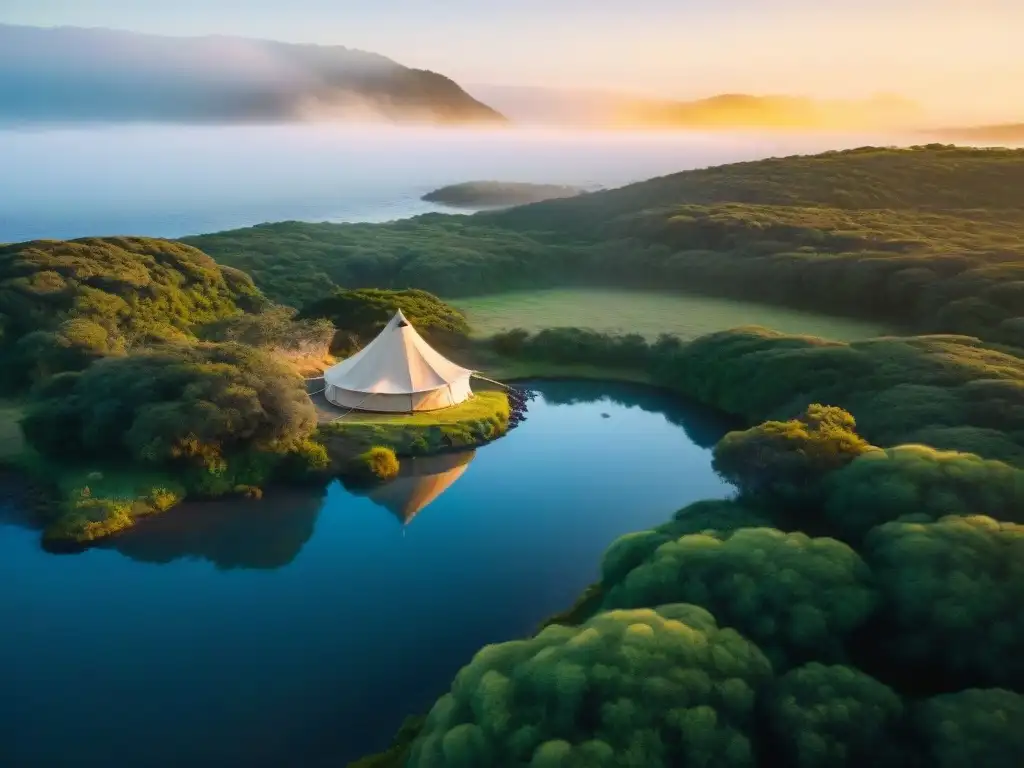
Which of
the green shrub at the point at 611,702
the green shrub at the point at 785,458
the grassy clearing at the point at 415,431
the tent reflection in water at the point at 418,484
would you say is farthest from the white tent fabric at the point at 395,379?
the green shrub at the point at 611,702

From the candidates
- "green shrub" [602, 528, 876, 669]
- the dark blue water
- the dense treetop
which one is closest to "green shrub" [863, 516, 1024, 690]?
"green shrub" [602, 528, 876, 669]

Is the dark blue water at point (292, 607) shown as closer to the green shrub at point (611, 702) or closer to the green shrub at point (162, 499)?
the green shrub at point (162, 499)

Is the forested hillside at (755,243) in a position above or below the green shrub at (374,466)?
above

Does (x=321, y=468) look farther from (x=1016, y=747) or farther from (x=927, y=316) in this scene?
(x=927, y=316)

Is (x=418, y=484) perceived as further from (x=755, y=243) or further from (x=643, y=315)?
(x=755, y=243)

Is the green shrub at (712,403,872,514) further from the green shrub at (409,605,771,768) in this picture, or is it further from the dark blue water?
the green shrub at (409,605,771,768)

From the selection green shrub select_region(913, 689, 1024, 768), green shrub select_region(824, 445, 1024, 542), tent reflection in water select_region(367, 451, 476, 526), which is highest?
green shrub select_region(824, 445, 1024, 542)
